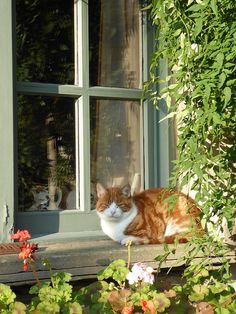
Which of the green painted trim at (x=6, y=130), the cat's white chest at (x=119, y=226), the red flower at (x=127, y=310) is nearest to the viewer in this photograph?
the red flower at (x=127, y=310)

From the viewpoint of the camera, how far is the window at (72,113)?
9.98 feet

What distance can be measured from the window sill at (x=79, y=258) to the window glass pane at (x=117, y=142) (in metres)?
0.42

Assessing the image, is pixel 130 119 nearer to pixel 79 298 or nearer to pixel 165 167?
pixel 165 167

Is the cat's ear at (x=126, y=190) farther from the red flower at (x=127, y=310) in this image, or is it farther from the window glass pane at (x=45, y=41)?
the red flower at (x=127, y=310)

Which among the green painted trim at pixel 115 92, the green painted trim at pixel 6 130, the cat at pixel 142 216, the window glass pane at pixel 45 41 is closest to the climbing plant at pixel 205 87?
the cat at pixel 142 216

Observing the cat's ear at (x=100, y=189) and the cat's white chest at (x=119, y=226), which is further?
the cat's ear at (x=100, y=189)

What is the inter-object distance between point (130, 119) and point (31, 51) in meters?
0.65

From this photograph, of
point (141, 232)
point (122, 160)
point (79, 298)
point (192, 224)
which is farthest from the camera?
point (122, 160)

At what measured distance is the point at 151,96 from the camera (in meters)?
3.37

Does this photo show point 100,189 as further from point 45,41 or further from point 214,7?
point 214,7

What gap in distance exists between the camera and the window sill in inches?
104

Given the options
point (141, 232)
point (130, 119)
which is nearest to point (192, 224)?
point (141, 232)

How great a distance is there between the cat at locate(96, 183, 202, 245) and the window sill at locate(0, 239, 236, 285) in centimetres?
9

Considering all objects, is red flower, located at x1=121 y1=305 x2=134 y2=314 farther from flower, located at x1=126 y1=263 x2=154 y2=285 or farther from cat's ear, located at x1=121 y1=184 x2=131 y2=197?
cat's ear, located at x1=121 y1=184 x2=131 y2=197
